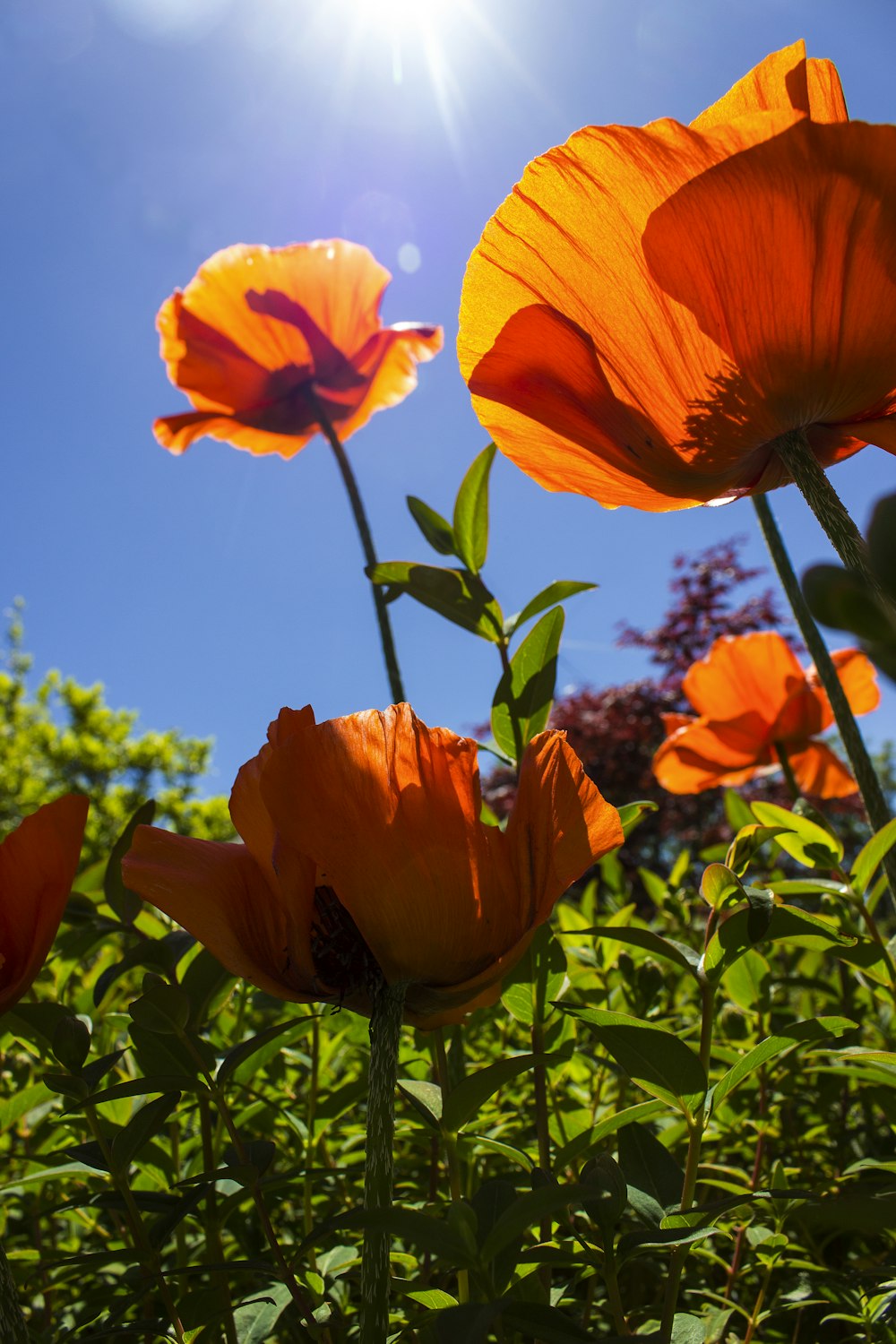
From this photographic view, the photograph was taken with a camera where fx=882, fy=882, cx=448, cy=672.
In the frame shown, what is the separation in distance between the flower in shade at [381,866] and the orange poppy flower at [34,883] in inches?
3.1

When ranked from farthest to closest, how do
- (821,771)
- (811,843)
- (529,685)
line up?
1. (821,771)
2. (811,843)
3. (529,685)

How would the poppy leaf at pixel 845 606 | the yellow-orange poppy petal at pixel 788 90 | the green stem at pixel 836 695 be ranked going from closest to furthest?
the poppy leaf at pixel 845 606
the yellow-orange poppy petal at pixel 788 90
the green stem at pixel 836 695

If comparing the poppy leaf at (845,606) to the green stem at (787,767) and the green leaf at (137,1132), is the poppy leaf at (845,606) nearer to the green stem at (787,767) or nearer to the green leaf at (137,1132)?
the green leaf at (137,1132)

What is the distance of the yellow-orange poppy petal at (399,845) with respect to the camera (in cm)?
56

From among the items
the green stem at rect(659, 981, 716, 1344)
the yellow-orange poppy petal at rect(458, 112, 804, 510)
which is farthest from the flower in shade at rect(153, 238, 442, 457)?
the green stem at rect(659, 981, 716, 1344)

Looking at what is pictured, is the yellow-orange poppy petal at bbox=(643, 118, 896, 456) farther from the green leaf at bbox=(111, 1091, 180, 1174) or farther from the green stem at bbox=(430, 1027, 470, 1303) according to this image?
the green leaf at bbox=(111, 1091, 180, 1174)

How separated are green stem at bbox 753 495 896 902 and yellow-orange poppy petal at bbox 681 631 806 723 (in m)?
0.81

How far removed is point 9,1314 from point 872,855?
29.0 inches

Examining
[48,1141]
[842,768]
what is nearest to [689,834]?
[842,768]

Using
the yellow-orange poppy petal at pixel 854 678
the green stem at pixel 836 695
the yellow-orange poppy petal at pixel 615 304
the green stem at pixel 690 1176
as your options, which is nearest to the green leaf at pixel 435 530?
the yellow-orange poppy petal at pixel 615 304

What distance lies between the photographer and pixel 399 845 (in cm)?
56

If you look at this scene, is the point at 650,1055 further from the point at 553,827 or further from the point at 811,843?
the point at 811,843

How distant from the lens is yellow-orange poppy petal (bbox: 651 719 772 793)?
74.4 inches

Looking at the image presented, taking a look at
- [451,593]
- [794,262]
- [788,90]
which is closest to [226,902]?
[451,593]
